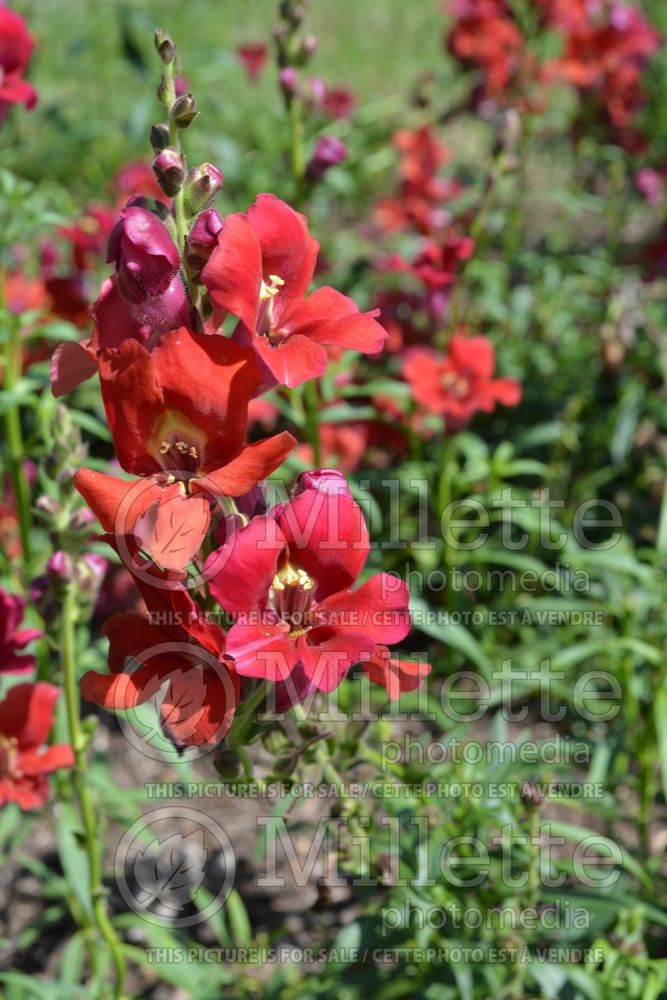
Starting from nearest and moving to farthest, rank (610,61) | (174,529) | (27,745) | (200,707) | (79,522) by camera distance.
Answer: (174,529) → (200,707) → (79,522) → (27,745) → (610,61)

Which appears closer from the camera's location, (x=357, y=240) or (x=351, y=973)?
(x=351, y=973)

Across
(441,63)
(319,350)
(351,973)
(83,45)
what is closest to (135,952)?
(351,973)

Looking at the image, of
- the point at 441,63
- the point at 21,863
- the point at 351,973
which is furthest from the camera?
the point at 441,63

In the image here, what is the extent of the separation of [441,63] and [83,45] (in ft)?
14.0

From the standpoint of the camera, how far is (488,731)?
3.30 metres

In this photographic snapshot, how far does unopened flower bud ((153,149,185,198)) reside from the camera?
4.75ft

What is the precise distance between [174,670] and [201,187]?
28.8 inches

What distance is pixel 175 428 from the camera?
1.49m

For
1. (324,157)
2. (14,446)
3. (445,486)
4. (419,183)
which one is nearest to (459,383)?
(445,486)

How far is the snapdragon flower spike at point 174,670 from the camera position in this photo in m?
1.43

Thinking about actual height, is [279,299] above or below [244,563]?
above

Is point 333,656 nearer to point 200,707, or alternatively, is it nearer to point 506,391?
point 200,707

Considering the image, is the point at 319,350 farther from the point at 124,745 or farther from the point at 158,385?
the point at 124,745

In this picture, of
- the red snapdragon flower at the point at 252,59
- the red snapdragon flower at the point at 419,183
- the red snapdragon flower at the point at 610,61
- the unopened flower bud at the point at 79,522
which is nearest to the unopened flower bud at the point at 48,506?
the unopened flower bud at the point at 79,522
